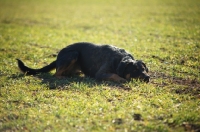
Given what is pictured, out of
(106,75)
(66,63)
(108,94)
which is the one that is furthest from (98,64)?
(108,94)

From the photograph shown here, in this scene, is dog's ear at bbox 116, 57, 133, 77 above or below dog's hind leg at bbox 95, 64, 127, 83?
above

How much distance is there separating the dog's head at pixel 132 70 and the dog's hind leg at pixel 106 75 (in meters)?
0.15

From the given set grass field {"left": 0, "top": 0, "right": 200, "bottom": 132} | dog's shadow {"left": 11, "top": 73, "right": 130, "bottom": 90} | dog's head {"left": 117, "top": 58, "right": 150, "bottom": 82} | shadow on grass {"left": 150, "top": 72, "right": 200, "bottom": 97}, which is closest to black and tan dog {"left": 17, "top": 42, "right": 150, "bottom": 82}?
dog's head {"left": 117, "top": 58, "right": 150, "bottom": 82}

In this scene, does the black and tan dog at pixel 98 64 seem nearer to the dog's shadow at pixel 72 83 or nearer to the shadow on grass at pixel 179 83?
the dog's shadow at pixel 72 83

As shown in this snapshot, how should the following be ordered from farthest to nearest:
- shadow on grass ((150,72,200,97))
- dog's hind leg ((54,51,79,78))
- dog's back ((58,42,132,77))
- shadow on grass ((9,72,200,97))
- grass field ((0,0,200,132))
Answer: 1. dog's hind leg ((54,51,79,78))
2. dog's back ((58,42,132,77))
3. shadow on grass ((9,72,200,97))
4. shadow on grass ((150,72,200,97))
5. grass field ((0,0,200,132))

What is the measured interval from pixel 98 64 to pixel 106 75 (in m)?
0.73

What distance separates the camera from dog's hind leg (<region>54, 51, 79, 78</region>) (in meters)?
9.43

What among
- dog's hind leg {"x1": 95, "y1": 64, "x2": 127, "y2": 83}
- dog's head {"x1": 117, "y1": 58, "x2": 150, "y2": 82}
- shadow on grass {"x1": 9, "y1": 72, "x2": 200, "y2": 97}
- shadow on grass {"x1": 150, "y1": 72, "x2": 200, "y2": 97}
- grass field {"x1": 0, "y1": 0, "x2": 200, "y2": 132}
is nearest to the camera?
grass field {"x1": 0, "y1": 0, "x2": 200, "y2": 132}

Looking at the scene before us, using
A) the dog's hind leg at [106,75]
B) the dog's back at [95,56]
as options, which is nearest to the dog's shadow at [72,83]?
the dog's hind leg at [106,75]

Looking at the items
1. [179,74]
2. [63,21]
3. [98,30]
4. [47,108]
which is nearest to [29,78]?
[47,108]

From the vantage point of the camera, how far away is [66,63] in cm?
951

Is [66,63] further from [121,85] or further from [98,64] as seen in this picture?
[121,85]

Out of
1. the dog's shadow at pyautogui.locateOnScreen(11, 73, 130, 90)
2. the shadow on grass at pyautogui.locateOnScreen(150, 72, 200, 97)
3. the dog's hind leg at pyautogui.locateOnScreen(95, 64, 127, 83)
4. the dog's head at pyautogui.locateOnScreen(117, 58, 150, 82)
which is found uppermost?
the dog's head at pyautogui.locateOnScreen(117, 58, 150, 82)

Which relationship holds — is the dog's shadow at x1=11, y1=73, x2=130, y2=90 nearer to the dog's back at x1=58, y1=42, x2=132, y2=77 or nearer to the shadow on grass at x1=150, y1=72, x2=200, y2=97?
the dog's back at x1=58, y1=42, x2=132, y2=77
